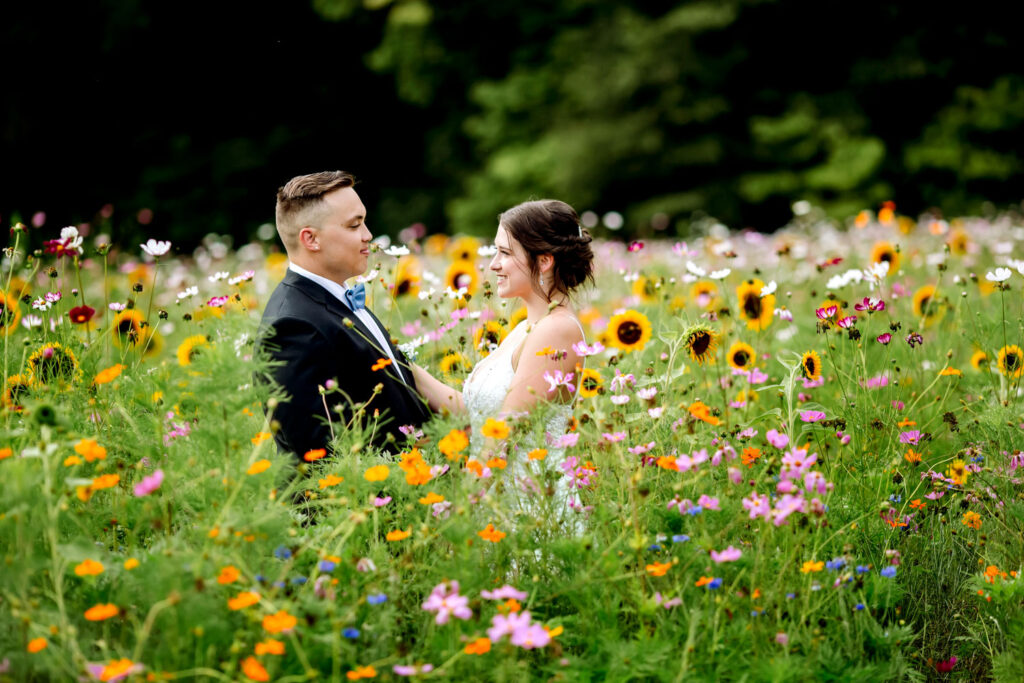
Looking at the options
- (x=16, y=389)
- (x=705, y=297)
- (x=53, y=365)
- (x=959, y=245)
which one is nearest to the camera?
(x=16, y=389)

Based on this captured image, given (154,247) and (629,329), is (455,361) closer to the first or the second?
(629,329)

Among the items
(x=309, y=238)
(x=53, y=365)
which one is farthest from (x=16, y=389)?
(x=309, y=238)

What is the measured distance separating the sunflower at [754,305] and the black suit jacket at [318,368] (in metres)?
1.52

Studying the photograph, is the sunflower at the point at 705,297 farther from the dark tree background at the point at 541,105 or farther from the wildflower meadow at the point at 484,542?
the dark tree background at the point at 541,105

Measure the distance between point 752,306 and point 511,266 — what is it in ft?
4.25

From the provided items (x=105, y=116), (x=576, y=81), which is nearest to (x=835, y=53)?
(x=576, y=81)

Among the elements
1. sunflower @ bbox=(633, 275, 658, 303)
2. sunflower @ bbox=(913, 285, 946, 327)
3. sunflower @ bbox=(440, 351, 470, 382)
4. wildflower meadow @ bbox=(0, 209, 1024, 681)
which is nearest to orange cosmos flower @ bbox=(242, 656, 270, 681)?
wildflower meadow @ bbox=(0, 209, 1024, 681)

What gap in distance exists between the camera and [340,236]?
10.9ft

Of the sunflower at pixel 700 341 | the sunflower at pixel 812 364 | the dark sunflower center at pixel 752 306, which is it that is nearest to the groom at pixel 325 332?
the sunflower at pixel 700 341

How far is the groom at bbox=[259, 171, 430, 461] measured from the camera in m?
2.98

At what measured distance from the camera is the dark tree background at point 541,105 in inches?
623

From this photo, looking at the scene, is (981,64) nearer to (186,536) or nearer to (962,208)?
(962,208)

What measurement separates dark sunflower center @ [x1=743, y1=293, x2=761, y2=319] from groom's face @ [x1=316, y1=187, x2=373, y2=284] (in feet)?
5.72

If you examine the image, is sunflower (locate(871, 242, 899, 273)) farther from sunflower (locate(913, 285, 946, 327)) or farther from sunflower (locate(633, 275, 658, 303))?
sunflower (locate(633, 275, 658, 303))
